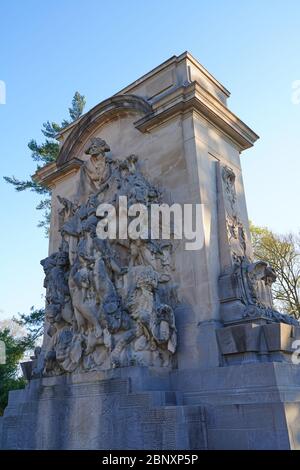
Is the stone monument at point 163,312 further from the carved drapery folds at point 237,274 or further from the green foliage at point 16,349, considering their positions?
the green foliage at point 16,349

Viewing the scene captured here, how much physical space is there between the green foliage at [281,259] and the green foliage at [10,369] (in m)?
13.9

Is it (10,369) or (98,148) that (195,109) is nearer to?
(98,148)

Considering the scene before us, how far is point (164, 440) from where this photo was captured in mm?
5703

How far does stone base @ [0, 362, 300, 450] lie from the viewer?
18.4ft

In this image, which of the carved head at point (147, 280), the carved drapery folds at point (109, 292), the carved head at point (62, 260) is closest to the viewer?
the carved drapery folds at point (109, 292)

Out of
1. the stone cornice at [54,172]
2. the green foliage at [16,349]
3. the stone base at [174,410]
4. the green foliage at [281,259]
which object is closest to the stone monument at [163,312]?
the stone base at [174,410]

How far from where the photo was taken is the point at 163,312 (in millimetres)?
7012

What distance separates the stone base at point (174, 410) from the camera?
5.61 meters

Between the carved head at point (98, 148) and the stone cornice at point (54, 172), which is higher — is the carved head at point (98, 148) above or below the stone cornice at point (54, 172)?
below
